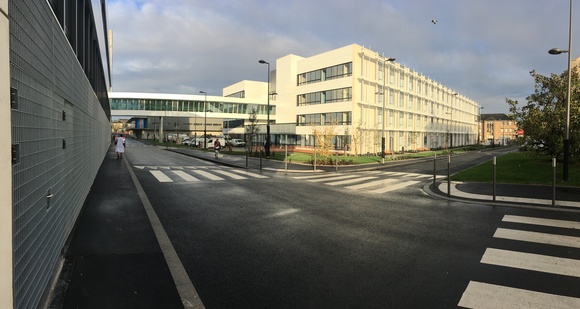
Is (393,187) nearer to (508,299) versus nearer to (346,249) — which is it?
(346,249)

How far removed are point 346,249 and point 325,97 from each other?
42918 millimetres

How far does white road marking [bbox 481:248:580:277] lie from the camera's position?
4.72 meters

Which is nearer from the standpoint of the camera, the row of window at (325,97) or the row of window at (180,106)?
the row of window at (325,97)

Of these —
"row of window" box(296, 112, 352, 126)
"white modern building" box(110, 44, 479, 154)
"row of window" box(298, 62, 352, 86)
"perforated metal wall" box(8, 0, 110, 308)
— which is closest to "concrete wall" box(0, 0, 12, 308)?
"perforated metal wall" box(8, 0, 110, 308)

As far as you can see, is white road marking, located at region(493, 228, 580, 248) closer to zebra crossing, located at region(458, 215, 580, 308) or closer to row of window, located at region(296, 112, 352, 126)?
zebra crossing, located at region(458, 215, 580, 308)

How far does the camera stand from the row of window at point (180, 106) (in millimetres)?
75188

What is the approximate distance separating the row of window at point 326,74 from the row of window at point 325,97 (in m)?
1.86

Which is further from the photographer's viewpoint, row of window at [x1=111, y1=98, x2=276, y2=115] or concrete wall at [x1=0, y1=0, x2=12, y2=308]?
row of window at [x1=111, y1=98, x2=276, y2=115]

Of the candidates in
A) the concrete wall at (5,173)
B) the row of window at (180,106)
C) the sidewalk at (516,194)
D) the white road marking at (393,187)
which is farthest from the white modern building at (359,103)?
the concrete wall at (5,173)

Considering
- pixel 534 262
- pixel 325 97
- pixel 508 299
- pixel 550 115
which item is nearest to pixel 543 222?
pixel 534 262

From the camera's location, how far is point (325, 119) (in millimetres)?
47125

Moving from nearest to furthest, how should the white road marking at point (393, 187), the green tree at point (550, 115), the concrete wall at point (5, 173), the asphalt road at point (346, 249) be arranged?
the concrete wall at point (5, 173), the asphalt road at point (346, 249), the white road marking at point (393, 187), the green tree at point (550, 115)

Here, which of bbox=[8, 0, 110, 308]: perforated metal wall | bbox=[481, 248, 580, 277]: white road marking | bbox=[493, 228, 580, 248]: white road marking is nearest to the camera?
bbox=[8, 0, 110, 308]: perforated metal wall

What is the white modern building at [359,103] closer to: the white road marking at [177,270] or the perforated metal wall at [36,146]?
the white road marking at [177,270]
